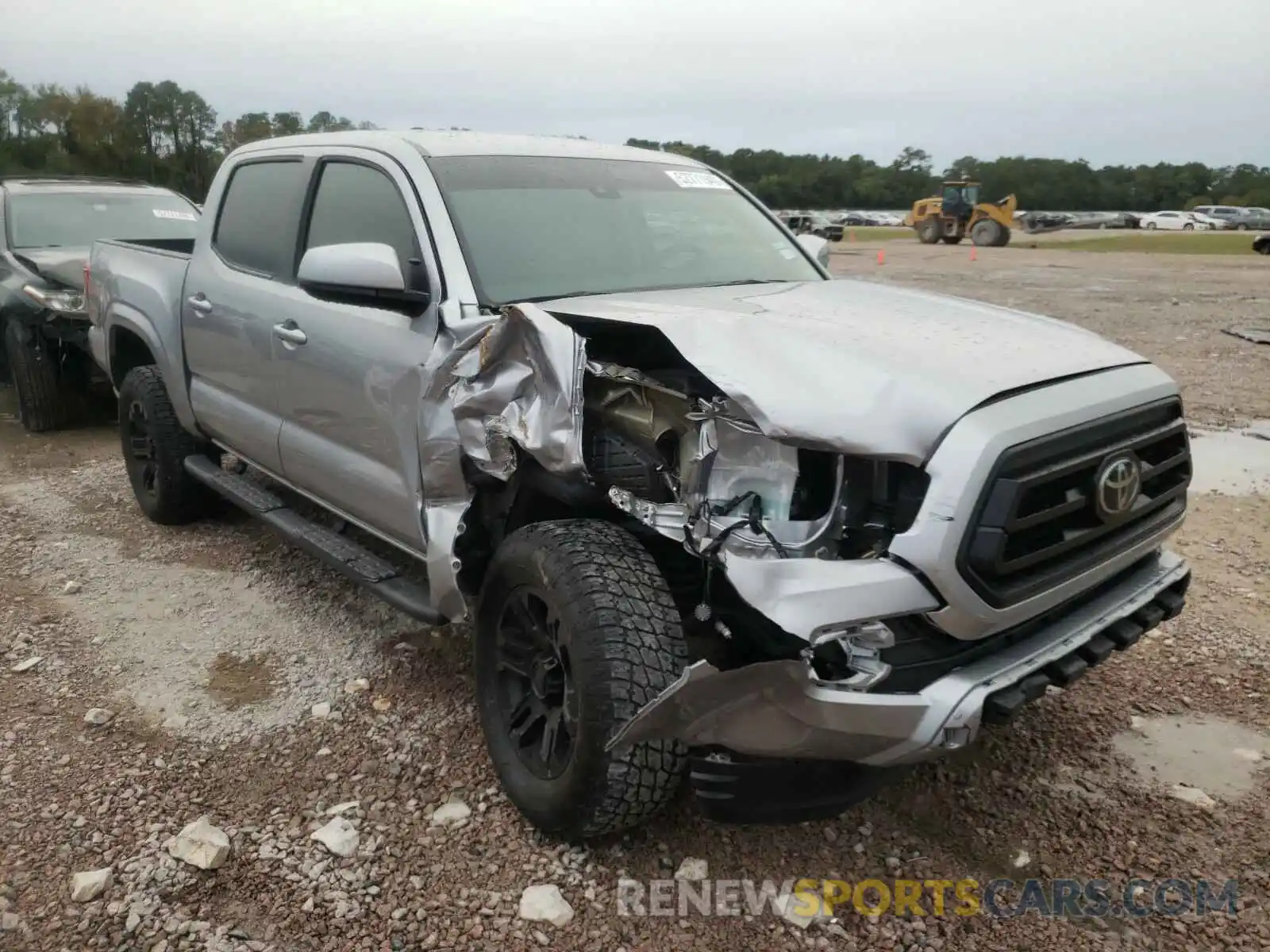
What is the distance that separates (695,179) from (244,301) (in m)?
1.93

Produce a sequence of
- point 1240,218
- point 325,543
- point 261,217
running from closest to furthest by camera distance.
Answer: point 325,543 < point 261,217 < point 1240,218

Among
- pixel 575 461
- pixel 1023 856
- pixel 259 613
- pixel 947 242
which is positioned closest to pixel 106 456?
pixel 259 613

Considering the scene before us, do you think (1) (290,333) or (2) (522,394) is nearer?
(2) (522,394)

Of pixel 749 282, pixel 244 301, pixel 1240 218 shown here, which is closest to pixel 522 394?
pixel 749 282

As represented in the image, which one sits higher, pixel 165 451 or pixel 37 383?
pixel 165 451

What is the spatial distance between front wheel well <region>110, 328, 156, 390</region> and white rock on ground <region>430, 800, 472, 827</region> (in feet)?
11.5

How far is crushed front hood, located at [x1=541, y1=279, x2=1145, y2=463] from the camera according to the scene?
7.09ft

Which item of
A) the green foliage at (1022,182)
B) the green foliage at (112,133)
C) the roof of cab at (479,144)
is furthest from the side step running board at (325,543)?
the green foliage at (1022,182)

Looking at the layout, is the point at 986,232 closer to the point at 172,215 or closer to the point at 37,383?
the point at 172,215

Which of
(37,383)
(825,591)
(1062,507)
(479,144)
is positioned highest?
(479,144)

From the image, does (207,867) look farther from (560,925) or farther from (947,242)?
(947,242)

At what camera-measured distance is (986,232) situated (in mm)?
32594

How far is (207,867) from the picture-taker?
261cm

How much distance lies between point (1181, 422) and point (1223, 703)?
1204 mm
